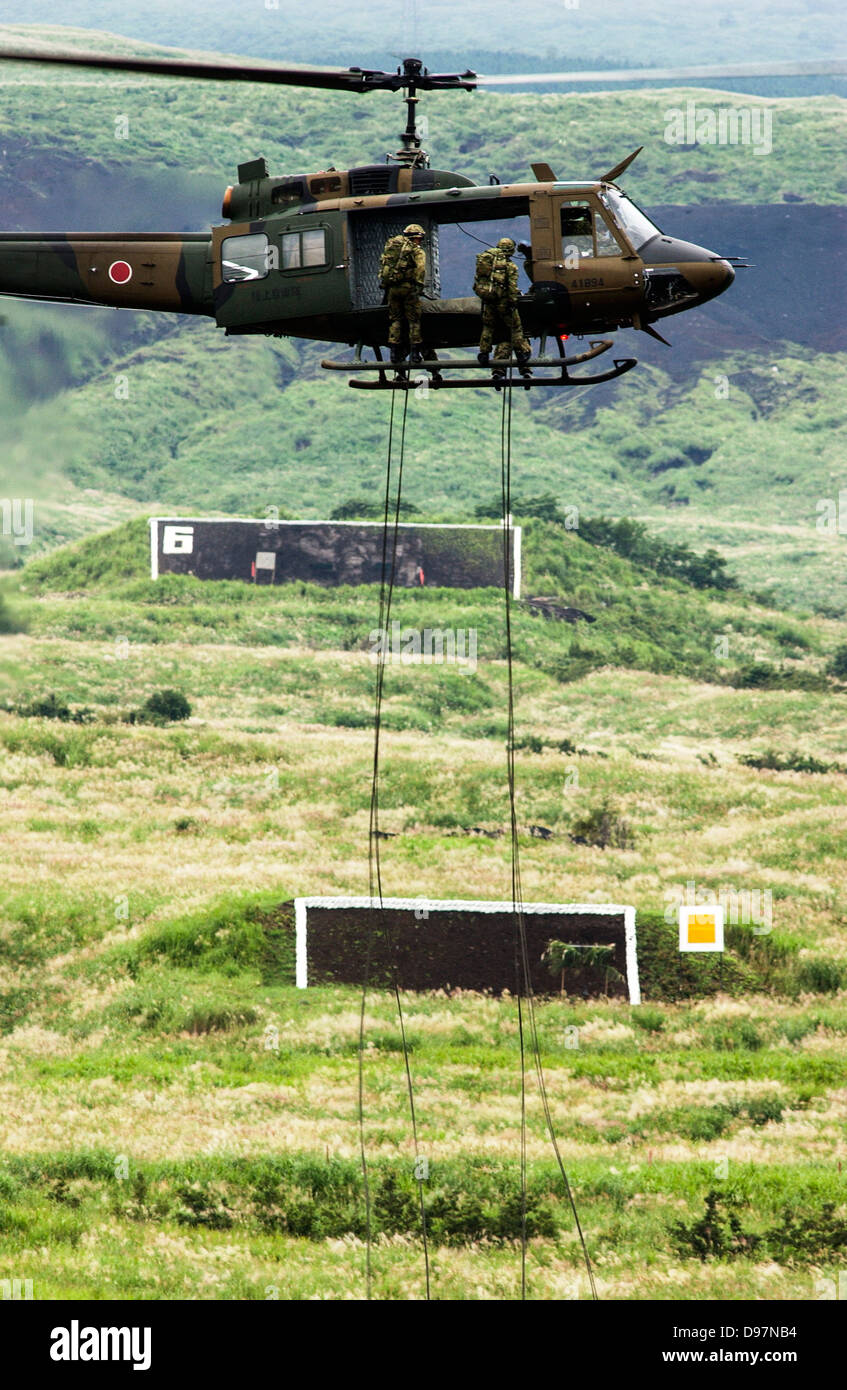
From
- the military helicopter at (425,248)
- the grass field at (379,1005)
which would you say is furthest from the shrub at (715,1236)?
the military helicopter at (425,248)

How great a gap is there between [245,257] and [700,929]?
1000 inches

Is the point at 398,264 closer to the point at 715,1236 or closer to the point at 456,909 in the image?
the point at 715,1236

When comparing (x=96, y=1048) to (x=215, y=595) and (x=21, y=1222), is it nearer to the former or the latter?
(x=21, y=1222)

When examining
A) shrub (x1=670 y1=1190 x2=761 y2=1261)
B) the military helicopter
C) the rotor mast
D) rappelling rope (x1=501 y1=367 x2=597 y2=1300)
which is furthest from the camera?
shrub (x1=670 y1=1190 x2=761 y2=1261)

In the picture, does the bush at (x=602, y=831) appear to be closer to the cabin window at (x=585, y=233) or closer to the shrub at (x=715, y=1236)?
the shrub at (x=715, y=1236)

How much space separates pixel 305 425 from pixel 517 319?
9280cm

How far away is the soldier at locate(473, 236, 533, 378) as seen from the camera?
72.5 ft

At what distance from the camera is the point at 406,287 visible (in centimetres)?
2233

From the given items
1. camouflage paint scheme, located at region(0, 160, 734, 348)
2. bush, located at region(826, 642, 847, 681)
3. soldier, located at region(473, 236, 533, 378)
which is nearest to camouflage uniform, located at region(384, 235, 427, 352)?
camouflage paint scheme, located at region(0, 160, 734, 348)

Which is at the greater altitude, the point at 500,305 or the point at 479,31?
the point at 479,31

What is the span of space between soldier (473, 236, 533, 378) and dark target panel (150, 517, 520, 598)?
49922mm

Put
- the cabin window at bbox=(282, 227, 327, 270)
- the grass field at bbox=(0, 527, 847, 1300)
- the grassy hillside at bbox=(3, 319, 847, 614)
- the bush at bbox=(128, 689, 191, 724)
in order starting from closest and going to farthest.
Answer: the cabin window at bbox=(282, 227, 327, 270) → the grass field at bbox=(0, 527, 847, 1300) → the bush at bbox=(128, 689, 191, 724) → the grassy hillside at bbox=(3, 319, 847, 614)

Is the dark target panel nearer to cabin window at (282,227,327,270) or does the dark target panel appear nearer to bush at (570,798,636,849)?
bush at (570,798,636,849)

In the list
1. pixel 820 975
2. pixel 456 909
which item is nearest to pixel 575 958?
pixel 456 909
